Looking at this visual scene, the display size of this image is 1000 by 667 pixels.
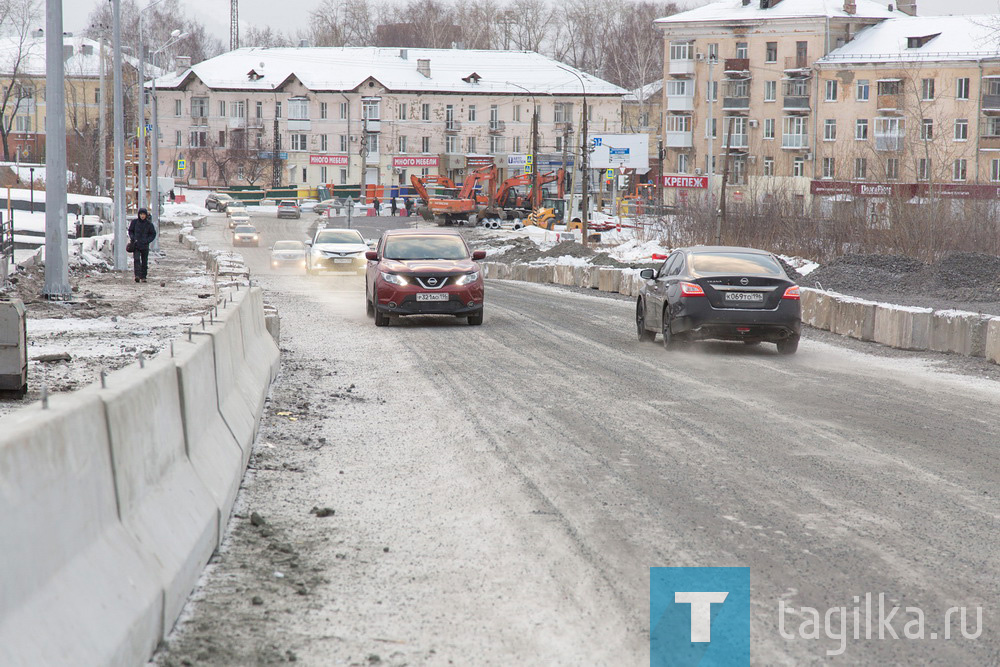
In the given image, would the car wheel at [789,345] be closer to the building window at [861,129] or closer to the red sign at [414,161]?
the building window at [861,129]

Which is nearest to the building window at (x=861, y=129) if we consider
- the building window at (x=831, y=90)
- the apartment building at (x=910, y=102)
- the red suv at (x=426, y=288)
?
the apartment building at (x=910, y=102)

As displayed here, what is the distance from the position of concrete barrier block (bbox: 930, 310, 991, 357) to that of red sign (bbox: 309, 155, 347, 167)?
102m

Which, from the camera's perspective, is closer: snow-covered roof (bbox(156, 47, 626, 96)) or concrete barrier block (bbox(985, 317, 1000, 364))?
concrete barrier block (bbox(985, 317, 1000, 364))

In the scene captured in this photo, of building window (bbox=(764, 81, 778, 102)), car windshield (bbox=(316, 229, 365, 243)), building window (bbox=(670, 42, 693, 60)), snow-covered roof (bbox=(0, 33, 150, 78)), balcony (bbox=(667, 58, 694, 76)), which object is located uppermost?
snow-covered roof (bbox=(0, 33, 150, 78))

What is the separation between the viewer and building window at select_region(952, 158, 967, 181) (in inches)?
3078

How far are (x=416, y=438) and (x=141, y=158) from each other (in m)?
40.4

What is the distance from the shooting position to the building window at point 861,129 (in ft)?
275

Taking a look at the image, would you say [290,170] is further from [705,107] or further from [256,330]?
[256,330]

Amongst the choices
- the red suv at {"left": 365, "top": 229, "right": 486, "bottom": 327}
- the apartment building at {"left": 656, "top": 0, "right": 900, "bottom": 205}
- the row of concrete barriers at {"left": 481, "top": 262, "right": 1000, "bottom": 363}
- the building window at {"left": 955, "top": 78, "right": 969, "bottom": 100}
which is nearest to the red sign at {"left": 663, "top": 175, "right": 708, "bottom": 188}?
the apartment building at {"left": 656, "top": 0, "right": 900, "bottom": 205}

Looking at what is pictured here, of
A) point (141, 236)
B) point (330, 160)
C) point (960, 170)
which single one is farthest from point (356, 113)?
point (141, 236)

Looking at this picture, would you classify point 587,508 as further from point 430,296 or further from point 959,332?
point 430,296

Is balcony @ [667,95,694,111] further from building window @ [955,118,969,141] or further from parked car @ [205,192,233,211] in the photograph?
parked car @ [205,192,233,211]

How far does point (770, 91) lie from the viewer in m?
89.6

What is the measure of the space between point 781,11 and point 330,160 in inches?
1879
